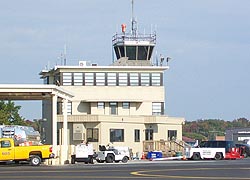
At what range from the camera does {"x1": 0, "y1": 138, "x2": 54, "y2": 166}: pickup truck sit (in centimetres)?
4647

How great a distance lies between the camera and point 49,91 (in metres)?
50.6

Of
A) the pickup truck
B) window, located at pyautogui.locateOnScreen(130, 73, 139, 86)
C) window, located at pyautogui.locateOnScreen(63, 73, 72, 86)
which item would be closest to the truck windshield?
window, located at pyautogui.locateOnScreen(130, 73, 139, 86)

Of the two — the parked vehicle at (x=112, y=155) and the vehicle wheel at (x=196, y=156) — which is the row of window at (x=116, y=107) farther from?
the parked vehicle at (x=112, y=155)

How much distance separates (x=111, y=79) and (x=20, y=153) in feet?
114

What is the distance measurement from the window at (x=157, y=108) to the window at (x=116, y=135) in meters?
6.89

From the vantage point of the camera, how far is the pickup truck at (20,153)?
4647 centimetres

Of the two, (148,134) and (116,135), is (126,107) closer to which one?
(148,134)

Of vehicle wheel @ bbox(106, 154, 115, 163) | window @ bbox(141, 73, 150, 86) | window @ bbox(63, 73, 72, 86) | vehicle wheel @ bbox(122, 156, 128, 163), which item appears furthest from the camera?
window @ bbox(141, 73, 150, 86)

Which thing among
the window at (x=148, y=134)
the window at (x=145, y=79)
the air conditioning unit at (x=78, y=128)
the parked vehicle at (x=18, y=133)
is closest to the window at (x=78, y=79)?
the air conditioning unit at (x=78, y=128)

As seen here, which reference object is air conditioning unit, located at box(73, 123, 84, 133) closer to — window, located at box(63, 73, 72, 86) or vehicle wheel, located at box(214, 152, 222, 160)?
window, located at box(63, 73, 72, 86)

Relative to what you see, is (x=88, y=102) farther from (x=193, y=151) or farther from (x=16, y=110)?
(x=193, y=151)

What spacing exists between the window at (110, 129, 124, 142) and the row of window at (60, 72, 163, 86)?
22.7ft

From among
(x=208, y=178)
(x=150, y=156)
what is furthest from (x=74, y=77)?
(x=208, y=178)

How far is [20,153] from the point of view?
4659 cm
